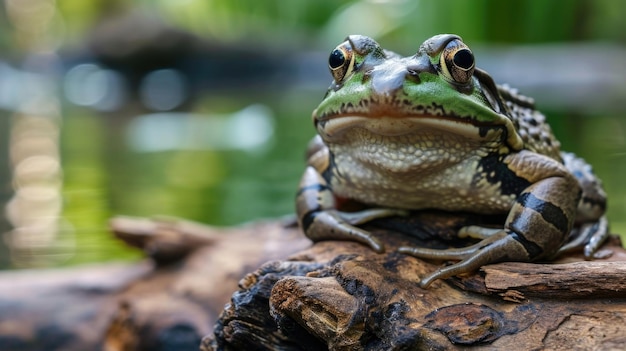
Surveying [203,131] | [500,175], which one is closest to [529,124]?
[500,175]

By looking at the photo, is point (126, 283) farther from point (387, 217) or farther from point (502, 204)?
point (502, 204)

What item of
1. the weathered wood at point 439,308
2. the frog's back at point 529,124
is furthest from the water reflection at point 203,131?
the weathered wood at point 439,308

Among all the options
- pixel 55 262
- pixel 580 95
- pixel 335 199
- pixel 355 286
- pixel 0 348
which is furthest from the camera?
pixel 580 95

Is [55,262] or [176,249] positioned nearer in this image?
[176,249]

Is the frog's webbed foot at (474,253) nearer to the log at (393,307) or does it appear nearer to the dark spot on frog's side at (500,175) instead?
the log at (393,307)

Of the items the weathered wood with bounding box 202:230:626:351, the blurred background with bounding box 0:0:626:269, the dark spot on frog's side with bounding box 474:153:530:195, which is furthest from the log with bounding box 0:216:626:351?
the blurred background with bounding box 0:0:626:269

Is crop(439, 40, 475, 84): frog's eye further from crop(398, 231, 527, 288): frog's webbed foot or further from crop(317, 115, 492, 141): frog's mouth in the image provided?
crop(398, 231, 527, 288): frog's webbed foot

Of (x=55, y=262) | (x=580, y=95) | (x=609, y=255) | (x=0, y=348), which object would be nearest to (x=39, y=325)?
(x=0, y=348)

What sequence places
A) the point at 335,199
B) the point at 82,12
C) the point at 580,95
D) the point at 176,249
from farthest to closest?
1. the point at 82,12
2. the point at 580,95
3. the point at 176,249
4. the point at 335,199
